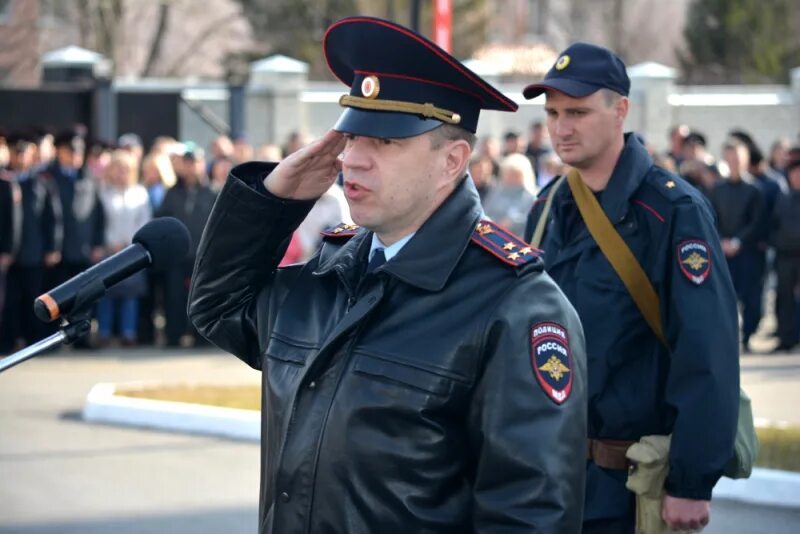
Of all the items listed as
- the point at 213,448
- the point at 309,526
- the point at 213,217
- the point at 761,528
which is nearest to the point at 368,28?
the point at 213,217

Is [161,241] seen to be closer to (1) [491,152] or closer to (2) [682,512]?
(2) [682,512]

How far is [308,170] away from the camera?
3213 mm

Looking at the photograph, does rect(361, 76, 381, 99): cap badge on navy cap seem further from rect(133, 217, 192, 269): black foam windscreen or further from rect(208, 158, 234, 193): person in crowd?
rect(208, 158, 234, 193): person in crowd

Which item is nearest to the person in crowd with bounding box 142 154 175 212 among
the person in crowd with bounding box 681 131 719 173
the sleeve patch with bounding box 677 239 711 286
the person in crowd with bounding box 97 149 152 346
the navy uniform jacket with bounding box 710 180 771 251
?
the person in crowd with bounding box 97 149 152 346

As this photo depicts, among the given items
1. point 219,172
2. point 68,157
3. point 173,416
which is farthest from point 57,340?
point 219,172

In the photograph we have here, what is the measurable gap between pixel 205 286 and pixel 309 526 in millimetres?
655

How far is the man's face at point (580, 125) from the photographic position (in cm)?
441

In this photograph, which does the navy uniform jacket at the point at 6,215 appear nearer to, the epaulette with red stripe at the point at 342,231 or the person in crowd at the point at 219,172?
the person in crowd at the point at 219,172

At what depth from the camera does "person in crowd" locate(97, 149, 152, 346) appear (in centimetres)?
1360

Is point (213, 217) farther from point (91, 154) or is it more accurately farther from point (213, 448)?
point (91, 154)

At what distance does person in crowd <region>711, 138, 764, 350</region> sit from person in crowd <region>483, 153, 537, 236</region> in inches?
80.8

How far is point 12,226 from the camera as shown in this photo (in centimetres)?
1316

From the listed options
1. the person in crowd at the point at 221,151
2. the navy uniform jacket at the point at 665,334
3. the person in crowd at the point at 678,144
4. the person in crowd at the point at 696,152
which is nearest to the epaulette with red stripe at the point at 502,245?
the navy uniform jacket at the point at 665,334

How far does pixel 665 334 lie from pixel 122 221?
1010cm
